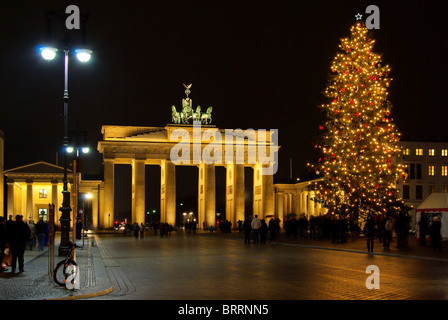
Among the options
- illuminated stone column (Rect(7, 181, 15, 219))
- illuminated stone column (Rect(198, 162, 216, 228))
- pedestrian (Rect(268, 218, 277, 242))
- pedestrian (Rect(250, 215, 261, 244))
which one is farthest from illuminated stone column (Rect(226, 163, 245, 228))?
pedestrian (Rect(250, 215, 261, 244))

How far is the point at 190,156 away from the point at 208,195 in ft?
20.2

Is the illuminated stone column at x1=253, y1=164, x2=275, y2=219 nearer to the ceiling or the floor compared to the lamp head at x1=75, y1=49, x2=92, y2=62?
nearer to the floor

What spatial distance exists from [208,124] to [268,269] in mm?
64993

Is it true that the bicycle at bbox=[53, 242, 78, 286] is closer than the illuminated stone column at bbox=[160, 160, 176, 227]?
Yes

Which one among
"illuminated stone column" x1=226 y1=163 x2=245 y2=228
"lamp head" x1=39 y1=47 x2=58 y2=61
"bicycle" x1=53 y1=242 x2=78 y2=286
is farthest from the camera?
"illuminated stone column" x1=226 y1=163 x2=245 y2=228

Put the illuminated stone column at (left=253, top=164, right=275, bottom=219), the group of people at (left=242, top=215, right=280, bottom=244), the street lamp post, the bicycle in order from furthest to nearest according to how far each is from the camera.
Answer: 1. the illuminated stone column at (left=253, top=164, right=275, bottom=219)
2. the group of people at (left=242, top=215, right=280, bottom=244)
3. the street lamp post
4. the bicycle

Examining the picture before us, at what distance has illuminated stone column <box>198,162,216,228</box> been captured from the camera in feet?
263

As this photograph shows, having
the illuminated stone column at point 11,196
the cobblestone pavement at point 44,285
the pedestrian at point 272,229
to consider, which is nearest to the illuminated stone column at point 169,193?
the illuminated stone column at point 11,196

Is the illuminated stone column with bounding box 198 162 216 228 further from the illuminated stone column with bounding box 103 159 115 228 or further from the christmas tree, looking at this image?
the christmas tree

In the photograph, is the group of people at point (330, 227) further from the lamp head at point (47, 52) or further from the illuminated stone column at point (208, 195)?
the illuminated stone column at point (208, 195)

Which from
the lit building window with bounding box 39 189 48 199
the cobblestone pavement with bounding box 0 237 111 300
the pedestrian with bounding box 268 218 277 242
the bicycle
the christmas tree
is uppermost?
the christmas tree

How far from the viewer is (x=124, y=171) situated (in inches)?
3959
